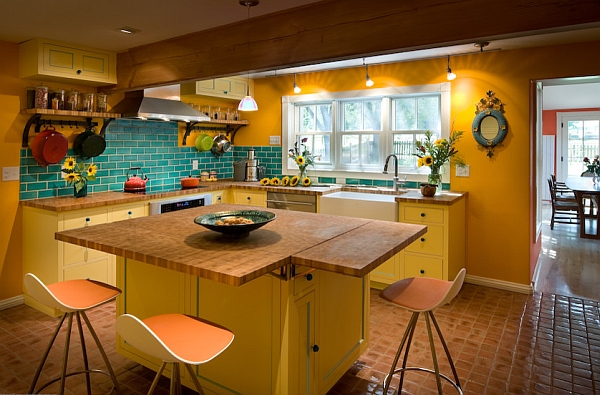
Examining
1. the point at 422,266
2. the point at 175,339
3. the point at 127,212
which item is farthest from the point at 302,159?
the point at 175,339

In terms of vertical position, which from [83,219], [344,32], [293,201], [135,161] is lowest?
[83,219]

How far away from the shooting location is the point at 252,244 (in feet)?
6.84

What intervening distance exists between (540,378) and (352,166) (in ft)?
10.2

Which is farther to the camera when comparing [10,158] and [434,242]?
[434,242]

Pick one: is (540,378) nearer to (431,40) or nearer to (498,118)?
(431,40)

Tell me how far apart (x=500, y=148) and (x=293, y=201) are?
2174 mm

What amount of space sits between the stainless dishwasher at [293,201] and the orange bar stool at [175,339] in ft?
9.29

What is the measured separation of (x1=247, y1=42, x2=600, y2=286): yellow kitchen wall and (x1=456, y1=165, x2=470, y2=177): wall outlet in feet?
0.14

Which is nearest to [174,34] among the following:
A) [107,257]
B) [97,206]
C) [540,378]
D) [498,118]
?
[97,206]

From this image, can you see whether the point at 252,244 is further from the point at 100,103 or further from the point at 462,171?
the point at 462,171

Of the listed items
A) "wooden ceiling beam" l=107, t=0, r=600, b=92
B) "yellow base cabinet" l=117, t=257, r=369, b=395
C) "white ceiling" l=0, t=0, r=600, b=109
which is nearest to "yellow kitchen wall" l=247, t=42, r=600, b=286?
"white ceiling" l=0, t=0, r=600, b=109

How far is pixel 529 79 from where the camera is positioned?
12.9 ft

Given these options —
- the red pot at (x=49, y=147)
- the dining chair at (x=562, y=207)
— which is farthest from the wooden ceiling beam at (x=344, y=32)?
the dining chair at (x=562, y=207)

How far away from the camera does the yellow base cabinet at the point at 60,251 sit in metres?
3.49
